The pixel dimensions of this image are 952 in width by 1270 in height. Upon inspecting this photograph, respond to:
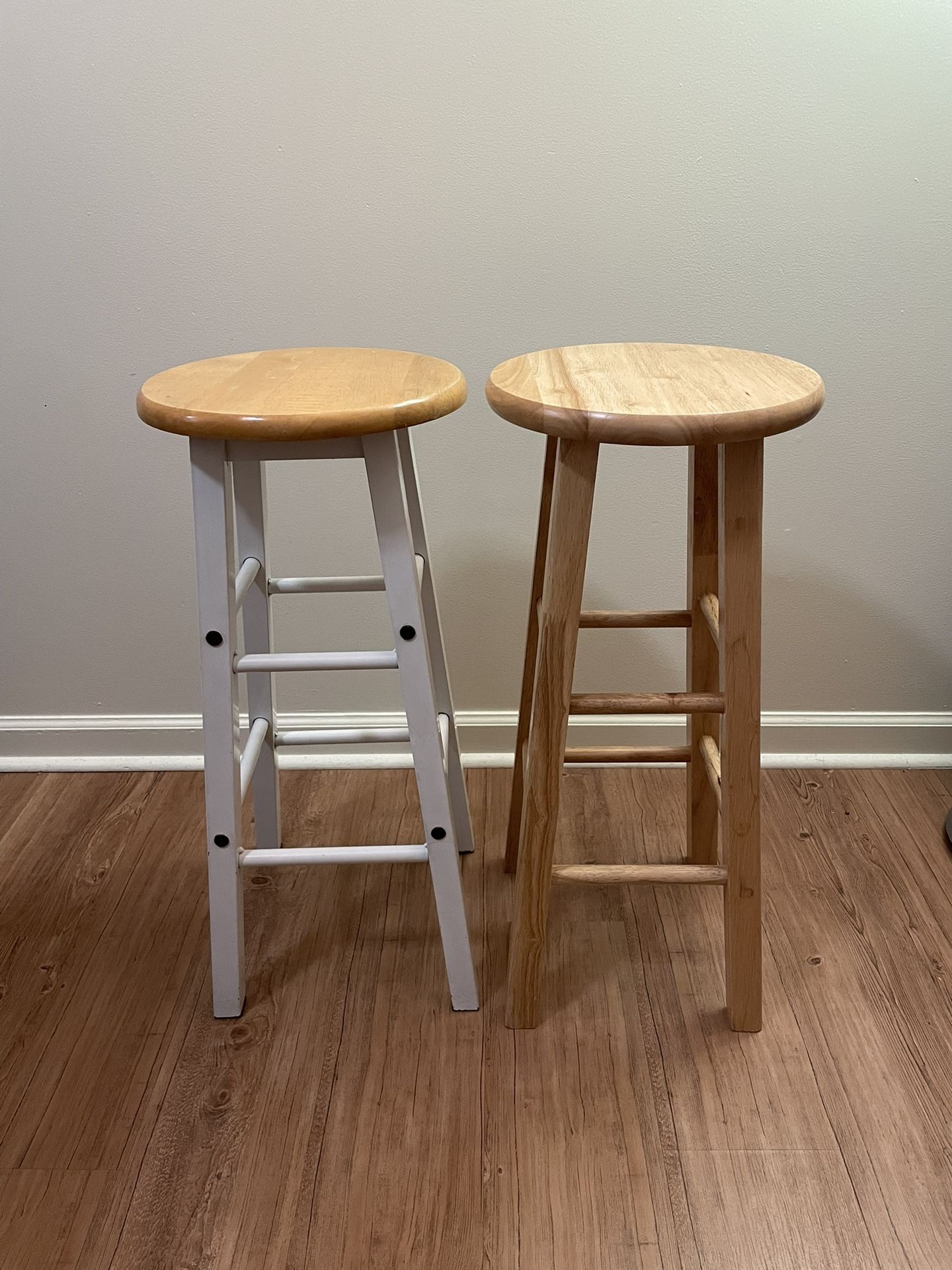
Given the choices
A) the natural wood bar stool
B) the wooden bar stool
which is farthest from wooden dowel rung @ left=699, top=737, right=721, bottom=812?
the wooden bar stool

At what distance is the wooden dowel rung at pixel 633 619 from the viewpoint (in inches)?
58.5

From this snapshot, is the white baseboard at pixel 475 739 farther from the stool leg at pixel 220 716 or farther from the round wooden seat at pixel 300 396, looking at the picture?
the round wooden seat at pixel 300 396

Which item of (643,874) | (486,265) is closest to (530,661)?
(643,874)

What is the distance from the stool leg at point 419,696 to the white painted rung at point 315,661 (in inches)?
1.4

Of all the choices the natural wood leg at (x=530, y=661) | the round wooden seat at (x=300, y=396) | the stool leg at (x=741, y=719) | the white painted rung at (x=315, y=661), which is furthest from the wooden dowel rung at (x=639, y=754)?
the round wooden seat at (x=300, y=396)

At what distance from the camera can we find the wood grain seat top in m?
1.11

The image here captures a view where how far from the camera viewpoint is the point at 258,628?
165 centimetres

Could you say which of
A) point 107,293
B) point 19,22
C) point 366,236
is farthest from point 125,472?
point 19,22

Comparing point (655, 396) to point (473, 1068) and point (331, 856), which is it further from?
point (473, 1068)

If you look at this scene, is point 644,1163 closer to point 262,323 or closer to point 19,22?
point 262,323

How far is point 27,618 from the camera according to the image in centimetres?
203

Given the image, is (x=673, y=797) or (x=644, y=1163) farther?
(x=673, y=797)

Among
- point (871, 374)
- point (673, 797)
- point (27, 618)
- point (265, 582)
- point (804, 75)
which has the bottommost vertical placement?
point (673, 797)

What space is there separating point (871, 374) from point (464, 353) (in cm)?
69
